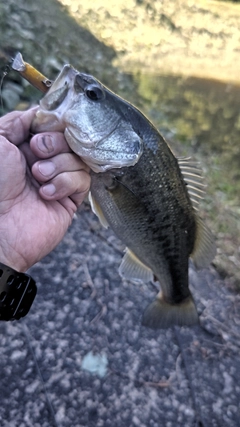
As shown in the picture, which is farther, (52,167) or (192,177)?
(192,177)

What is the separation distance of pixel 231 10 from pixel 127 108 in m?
22.1

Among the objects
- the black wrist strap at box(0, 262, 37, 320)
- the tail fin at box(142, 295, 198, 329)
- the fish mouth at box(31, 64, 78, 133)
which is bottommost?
the tail fin at box(142, 295, 198, 329)

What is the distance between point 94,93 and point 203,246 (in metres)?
1.10

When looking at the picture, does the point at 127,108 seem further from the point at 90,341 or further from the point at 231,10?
the point at 231,10

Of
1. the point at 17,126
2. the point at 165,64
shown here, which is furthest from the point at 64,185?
the point at 165,64

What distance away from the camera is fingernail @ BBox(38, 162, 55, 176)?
1696mm

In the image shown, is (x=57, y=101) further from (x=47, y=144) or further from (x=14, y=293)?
(x=14, y=293)

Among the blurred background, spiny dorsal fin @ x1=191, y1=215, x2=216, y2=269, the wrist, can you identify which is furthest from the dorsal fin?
the blurred background

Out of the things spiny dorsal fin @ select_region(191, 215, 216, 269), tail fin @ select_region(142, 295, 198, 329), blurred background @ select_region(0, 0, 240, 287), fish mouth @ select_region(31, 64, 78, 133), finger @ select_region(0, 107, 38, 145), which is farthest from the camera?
blurred background @ select_region(0, 0, 240, 287)

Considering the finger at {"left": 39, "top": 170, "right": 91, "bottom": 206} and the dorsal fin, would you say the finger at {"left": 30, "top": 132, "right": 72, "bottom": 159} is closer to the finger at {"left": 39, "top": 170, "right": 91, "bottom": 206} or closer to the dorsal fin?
the finger at {"left": 39, "top": 170, "right": 91, "bottom": 206}

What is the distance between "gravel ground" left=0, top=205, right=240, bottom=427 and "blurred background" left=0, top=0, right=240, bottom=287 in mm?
1085

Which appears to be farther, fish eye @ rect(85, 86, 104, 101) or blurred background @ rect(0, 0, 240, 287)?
blurred background @ rect(0, 0, 240, 287)

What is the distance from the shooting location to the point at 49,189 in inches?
68.4

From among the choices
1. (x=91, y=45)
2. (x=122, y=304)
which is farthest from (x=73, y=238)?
(x=91, y=45)
